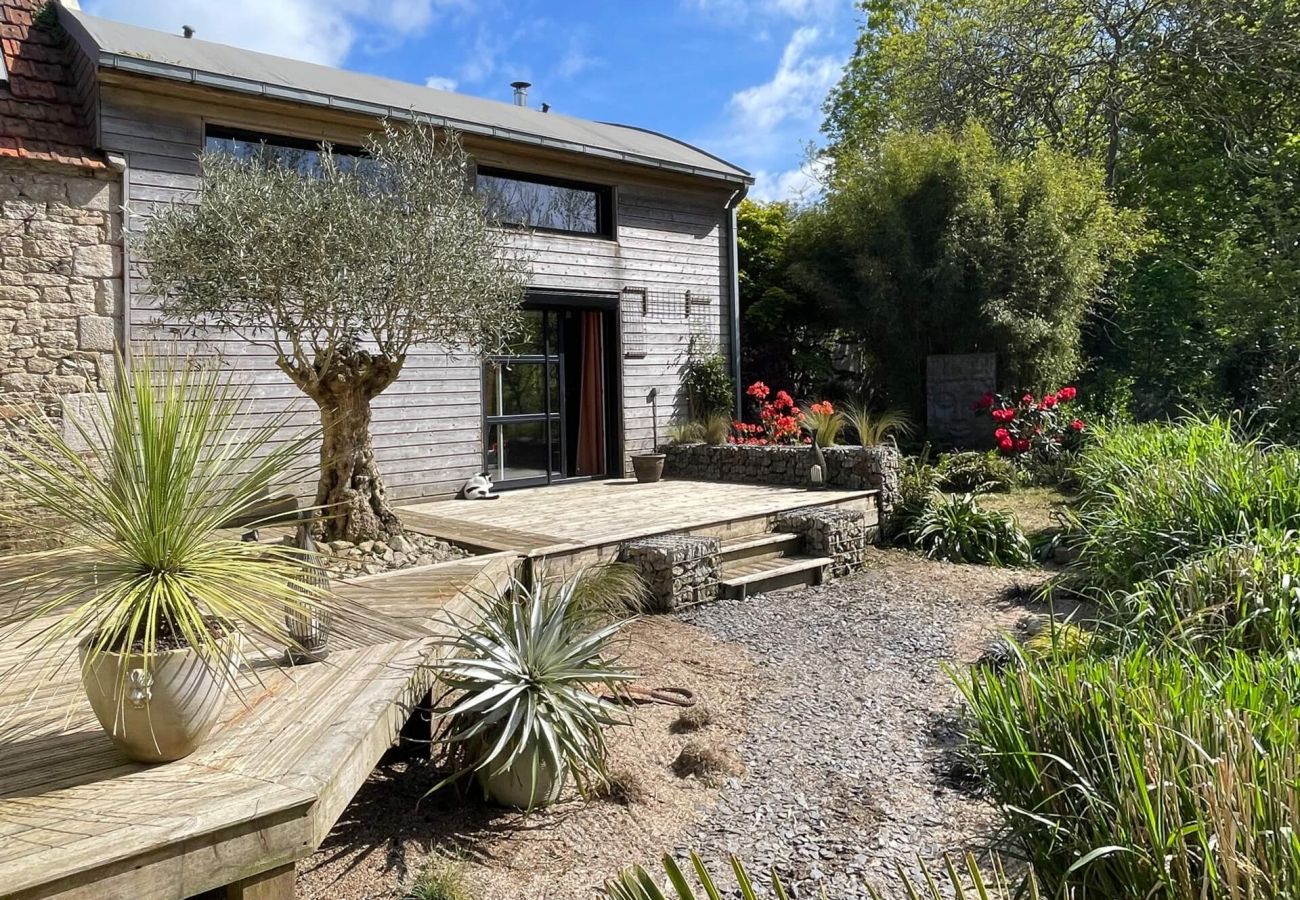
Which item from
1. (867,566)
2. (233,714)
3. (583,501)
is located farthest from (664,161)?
(233,714)

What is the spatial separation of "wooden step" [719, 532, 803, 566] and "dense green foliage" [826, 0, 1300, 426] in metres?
5.99

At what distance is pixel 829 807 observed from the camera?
326cm

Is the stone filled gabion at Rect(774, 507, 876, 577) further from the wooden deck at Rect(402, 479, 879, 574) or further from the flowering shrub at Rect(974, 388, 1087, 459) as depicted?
the flowering shrub at Rect(974, 388, 1087, 459)

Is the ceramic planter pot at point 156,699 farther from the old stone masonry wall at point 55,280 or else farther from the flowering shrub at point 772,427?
the flowering shrub at point 772,427

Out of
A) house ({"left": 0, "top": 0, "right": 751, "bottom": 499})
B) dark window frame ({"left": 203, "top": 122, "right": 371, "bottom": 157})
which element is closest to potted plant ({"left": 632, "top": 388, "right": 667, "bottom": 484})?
house ({"left": 0, "top": 0, "right": 751, "bottom": 499})

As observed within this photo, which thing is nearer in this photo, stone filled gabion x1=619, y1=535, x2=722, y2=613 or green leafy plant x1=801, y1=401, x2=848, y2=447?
stone filled gabion x1=619, y1=535, x2=722, y2=613

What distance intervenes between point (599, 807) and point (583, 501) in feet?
16.3

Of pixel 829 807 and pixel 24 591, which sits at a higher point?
pixel 24 591

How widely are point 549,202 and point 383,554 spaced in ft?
16.9

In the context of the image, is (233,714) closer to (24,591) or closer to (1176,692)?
(24,591)

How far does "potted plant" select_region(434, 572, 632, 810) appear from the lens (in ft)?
10.1

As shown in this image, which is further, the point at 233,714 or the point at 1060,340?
the point at 1060,340

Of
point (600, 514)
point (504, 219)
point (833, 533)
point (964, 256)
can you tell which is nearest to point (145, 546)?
point (600, 514)

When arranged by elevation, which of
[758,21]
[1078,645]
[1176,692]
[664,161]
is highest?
[758,21]
